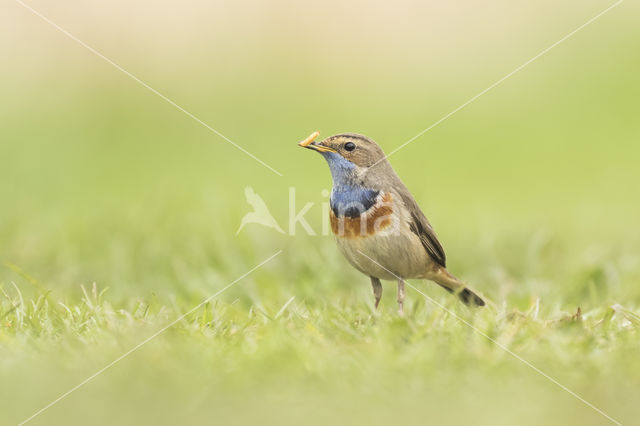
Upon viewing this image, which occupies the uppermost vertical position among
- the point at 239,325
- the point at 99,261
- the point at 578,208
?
the point at 239,325

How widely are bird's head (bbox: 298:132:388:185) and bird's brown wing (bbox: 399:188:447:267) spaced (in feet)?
0.83

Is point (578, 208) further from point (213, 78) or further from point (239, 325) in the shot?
point (213, 78)

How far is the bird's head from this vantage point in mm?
5215

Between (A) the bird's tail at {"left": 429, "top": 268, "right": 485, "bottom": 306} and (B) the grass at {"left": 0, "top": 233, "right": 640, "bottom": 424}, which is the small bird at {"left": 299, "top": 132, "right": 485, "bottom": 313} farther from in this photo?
(B) the grass at {"left": 0, "top": 233, "right": 640, "bottom": 424}

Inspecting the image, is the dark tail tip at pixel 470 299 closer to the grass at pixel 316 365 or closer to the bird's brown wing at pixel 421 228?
the bird's brown wing at pixel 421 228

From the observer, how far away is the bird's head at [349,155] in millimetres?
5215

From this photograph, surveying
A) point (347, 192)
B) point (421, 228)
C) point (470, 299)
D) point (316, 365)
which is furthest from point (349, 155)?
point (316, 365)

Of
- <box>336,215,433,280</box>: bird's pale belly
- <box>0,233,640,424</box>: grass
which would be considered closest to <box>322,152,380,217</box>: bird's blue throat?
<box>336,215,433,280</box>: bird's pale belly

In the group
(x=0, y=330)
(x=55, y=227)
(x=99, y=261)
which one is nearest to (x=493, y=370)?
(x=0, y=330)

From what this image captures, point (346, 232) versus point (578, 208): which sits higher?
point (346, 232)

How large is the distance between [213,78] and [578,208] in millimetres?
6965

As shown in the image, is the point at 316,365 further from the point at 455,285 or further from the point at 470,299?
the point at 455,285

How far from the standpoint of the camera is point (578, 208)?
9656mm

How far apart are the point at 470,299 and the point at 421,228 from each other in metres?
0.55
